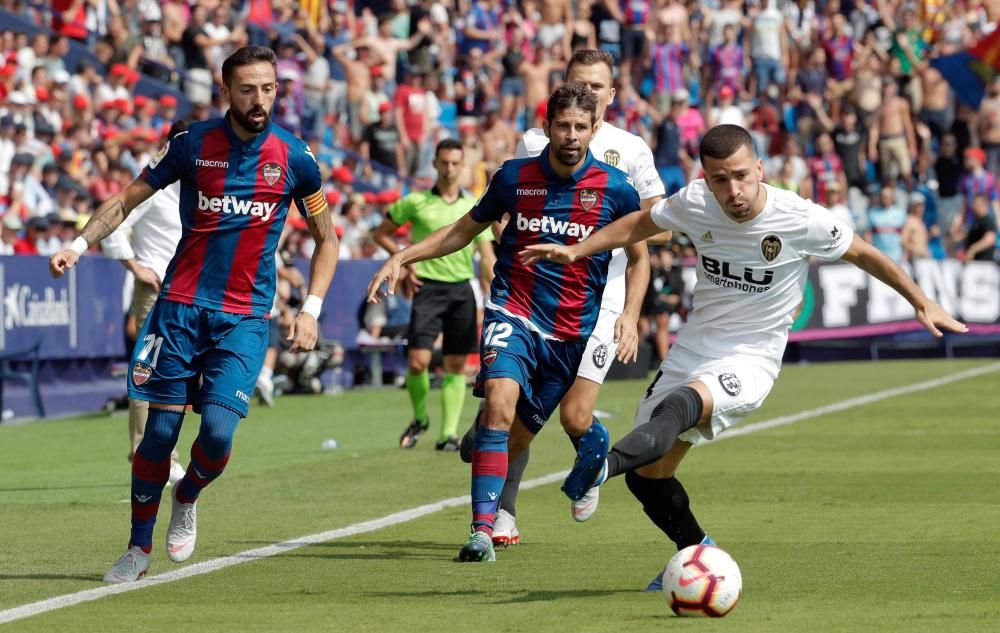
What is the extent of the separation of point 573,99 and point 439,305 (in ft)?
20.5

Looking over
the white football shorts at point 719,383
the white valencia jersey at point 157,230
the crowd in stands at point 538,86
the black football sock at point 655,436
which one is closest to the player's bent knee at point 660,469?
the white football shorts at point 719,383

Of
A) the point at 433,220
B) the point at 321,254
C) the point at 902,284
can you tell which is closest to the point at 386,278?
the point at 321,254

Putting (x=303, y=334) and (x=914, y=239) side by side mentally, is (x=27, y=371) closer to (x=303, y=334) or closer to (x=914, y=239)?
(x=303, y=334)

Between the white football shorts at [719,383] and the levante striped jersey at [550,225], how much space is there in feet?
3.66

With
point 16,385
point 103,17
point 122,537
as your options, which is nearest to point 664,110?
point 103,17

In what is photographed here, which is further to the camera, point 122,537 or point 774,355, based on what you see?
point 122,537

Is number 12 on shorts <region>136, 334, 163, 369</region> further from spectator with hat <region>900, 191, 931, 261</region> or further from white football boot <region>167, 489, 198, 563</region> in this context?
spectator with hat <region>900, 191, 931, 261</region>

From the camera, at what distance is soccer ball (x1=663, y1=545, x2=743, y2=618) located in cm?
681

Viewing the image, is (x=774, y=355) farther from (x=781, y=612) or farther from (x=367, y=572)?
(x=367, y=572)

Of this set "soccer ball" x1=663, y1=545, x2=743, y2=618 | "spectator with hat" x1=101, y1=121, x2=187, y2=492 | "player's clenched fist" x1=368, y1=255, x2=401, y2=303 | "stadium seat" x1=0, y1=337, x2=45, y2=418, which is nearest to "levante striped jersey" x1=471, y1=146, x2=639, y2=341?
"player's clenched fist" x1=368, y1=255, x2=401, y2=303

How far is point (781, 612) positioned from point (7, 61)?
1784 centimetres

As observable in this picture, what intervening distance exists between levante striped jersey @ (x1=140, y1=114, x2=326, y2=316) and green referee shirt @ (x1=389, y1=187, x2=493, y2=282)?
6.06 meters

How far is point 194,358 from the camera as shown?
819 centimetres

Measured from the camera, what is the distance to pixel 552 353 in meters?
8.95
